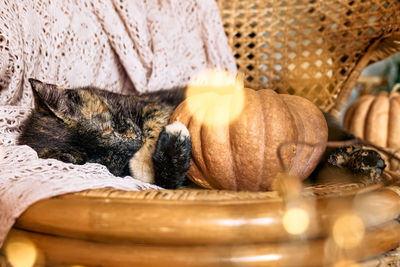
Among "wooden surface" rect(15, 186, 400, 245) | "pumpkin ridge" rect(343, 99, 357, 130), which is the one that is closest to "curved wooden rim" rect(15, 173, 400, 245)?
"wooden surface" rect(15, 186, 400, 245)

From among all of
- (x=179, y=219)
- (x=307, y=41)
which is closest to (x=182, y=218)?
(x=179, y=219)

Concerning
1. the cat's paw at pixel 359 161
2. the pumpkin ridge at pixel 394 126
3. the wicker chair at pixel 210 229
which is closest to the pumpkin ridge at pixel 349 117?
the pumpkin ridge at pixel 394 126

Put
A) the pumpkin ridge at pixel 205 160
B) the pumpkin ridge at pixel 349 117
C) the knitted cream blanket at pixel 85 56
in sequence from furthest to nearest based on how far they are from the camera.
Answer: the pumpkin ridge at pixel 349 117, the pumpkin ridge at pixel 205 160, the knitted cream blanket at pixel 85 56

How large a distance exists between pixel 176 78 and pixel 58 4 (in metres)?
0.48

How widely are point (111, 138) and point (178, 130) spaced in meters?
0.19

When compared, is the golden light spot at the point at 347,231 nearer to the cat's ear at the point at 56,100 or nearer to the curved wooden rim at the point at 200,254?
the curved wooden rim at the point at 200,254

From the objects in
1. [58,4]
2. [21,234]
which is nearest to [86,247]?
[21,234]

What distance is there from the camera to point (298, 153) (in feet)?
2.15

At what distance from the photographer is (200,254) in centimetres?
44

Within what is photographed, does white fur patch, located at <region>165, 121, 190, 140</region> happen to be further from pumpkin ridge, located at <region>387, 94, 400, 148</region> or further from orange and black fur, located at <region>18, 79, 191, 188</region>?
pumpkin ridge, located at <region>387, 94, 400, 148</region>

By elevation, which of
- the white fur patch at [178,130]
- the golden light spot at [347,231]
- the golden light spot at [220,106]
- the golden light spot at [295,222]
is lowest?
the golden light spot at [347,231]

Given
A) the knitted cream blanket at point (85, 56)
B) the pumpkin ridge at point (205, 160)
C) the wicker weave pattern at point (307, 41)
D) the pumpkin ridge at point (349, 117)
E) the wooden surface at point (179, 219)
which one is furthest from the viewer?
the pumpkin ridge at point (349, 117)

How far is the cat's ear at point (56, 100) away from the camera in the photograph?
74 cm

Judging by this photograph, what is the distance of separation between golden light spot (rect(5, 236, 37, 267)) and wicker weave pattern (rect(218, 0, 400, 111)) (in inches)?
42.3
